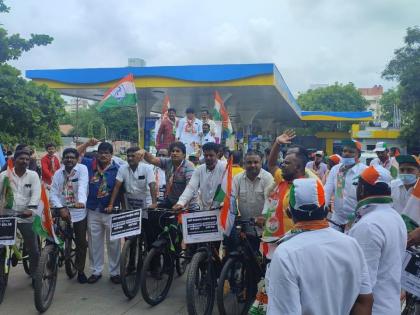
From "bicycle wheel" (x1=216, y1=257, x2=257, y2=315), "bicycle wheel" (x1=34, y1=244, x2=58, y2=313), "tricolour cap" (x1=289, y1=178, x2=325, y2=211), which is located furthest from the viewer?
"bicycle wheel" (x1=34, y1=244, x2=58, y2=313)

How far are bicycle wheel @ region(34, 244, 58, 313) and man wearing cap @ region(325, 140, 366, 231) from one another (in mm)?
3387

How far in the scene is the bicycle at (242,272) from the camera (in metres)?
4.58

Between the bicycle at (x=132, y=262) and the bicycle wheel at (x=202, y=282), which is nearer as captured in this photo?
the bicycle wheel at (x=202, y=282)

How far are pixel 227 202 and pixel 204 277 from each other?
83cm

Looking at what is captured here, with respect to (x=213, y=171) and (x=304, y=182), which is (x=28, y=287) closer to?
(x=213, y=171)

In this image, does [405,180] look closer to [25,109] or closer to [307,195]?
[307,195]

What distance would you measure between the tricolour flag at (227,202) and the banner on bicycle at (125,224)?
98 cm

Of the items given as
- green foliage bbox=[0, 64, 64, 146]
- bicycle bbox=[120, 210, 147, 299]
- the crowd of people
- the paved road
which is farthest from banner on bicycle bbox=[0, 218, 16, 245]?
green foliage bbox=[0, 64, 64, 146]

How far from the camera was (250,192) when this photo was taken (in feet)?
16.3

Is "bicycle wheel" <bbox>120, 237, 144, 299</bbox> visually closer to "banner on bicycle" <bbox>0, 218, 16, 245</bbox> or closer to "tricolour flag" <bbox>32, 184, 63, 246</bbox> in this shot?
"tricolour flag" <bbox>32, 184, 63, 246</bbox>

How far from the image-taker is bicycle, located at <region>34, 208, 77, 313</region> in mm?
4684

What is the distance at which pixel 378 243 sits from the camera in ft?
8.39

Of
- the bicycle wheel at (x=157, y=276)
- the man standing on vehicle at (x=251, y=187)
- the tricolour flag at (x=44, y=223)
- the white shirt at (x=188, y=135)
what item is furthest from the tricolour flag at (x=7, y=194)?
the white shirt at (x=188, y=135)

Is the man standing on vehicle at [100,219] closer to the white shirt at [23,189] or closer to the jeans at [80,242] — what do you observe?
the jeans at [80,242]
